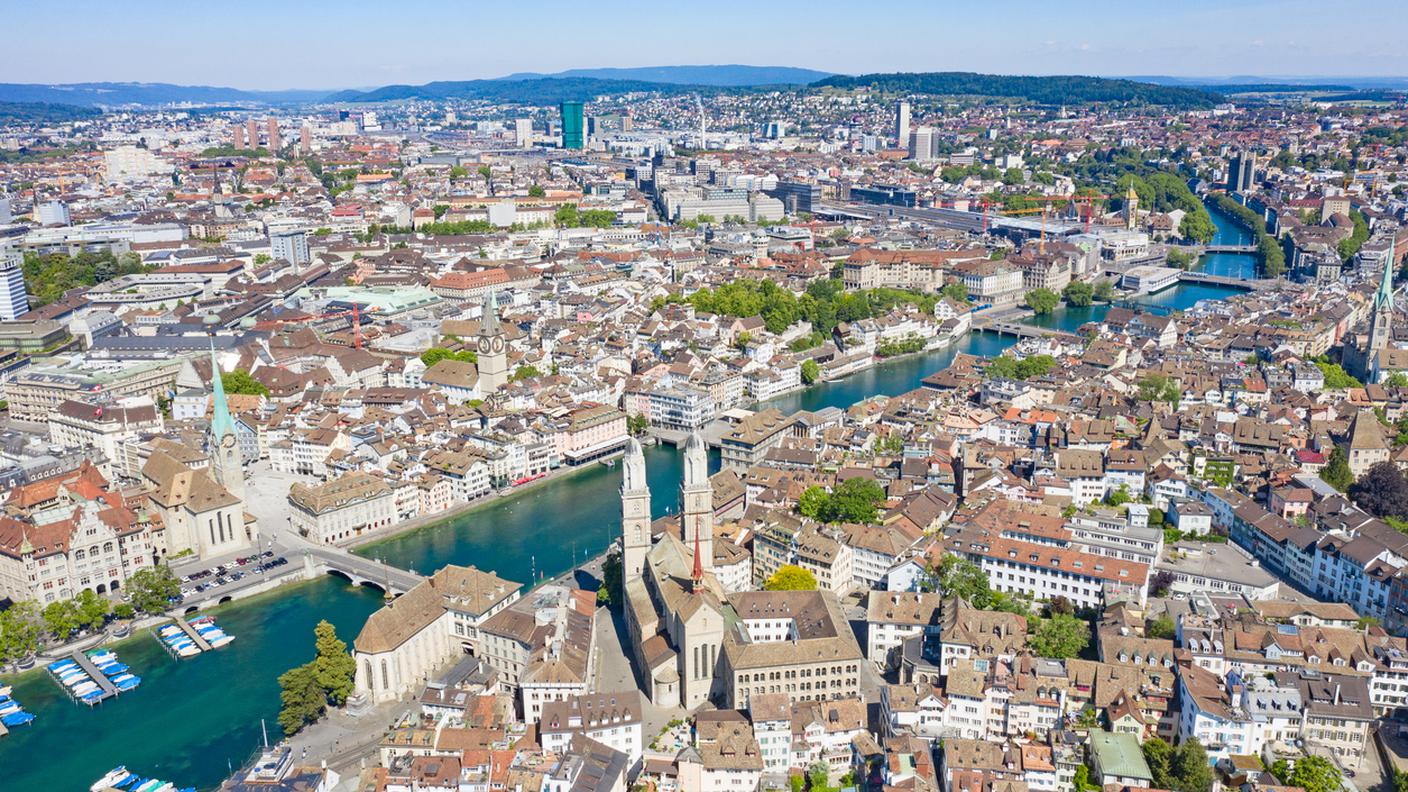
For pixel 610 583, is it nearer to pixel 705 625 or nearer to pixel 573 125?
pixel 705 625

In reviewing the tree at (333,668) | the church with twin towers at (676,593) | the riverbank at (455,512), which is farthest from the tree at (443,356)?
the tree at (333,668)

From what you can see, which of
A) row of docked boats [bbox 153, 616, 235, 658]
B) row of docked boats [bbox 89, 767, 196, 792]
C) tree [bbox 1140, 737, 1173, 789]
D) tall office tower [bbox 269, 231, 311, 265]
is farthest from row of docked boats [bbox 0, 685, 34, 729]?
tall office tower [bbox 269, 231, 311, 265]

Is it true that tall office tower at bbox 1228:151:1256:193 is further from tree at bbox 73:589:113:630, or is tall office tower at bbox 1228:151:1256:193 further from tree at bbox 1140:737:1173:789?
tree at bbox 73:589:113:630

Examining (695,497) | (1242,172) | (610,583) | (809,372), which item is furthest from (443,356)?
(1242,172)

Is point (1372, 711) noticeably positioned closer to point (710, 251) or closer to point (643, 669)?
point (643, 669)

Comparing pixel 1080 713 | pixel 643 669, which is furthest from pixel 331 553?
pixel 1080 713

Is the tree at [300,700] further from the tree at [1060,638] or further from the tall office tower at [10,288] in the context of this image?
the tall office tower at [10,288]
